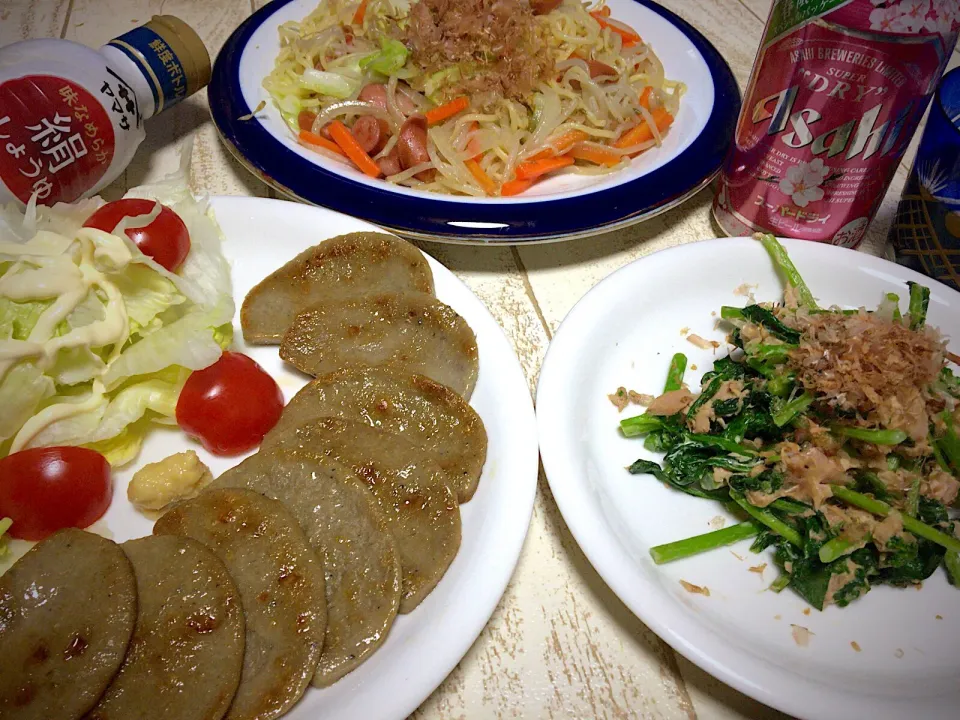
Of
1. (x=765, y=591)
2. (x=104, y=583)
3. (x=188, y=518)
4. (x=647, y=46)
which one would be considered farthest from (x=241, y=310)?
(x=647, y=46)

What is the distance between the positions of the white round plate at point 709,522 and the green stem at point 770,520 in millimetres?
67

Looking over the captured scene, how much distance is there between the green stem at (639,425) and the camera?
5.67 ft

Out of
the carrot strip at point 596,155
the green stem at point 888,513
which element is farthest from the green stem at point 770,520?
the carrot strip at point 596,155

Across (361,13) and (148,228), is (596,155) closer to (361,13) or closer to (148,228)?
(361,13)

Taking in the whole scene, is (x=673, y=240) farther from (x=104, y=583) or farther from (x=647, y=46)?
(x=104, y=583)

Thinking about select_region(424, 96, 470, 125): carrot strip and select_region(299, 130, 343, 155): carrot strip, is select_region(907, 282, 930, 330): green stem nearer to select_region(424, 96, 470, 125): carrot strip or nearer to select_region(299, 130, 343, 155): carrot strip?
select_region(424, 96, 470, 125): carrot strip

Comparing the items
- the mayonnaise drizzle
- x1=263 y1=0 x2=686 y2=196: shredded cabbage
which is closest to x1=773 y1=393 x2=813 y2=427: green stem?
x1=263 y1=0 x2=686 y2=196: shredded cabbage

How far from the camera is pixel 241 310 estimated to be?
1930 mm

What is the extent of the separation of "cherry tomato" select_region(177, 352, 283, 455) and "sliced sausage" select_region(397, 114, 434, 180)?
108 cm

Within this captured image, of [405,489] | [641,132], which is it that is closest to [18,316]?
[405,489]

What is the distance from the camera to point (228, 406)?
1.63 meters

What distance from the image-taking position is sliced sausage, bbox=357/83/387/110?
2.57 metres

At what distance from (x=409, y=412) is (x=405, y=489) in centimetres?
22

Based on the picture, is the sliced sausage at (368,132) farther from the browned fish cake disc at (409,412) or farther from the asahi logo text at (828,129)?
the asahi logo text at (828,129)
